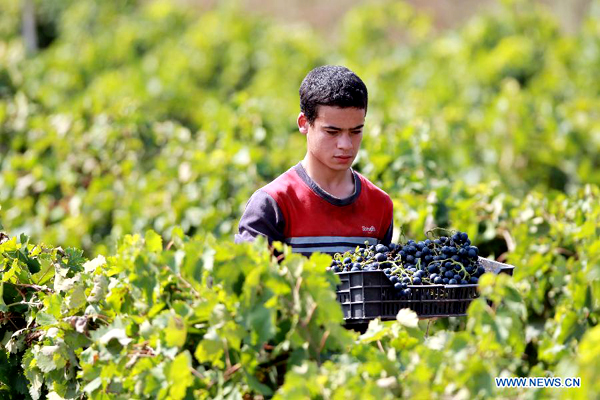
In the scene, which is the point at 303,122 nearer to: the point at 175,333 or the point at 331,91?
the point at 331,91

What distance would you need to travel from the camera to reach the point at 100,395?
303 centimetres

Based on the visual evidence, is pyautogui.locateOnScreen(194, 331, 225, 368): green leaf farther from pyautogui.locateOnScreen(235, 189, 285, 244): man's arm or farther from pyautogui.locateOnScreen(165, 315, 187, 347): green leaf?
pyautogui.locateOnScreen(235, 189, 285, 244): man's arm

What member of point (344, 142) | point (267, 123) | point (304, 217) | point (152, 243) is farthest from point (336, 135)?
point (267, 123)

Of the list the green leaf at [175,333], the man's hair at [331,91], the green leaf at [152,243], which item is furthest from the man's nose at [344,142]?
the green leaf at [175,333]

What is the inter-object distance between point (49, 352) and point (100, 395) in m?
0.35

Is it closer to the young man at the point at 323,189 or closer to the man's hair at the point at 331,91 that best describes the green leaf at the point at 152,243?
the young man at the point at 323,189

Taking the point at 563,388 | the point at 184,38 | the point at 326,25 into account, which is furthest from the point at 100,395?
the point at 326,25

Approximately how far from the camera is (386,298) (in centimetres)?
319

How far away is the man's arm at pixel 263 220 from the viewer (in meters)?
3.49

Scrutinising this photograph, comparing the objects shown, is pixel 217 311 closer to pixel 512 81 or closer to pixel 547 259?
pixel 547 259

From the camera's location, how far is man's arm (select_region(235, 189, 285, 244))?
3.49m

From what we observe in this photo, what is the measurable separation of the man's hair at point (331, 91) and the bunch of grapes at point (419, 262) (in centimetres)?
50

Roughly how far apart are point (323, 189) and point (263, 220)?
0.96 ft

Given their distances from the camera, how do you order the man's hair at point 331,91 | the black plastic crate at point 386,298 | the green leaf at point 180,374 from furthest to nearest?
1. the man's hair at point 331,91
2. the black plastic crate at point 386,298
3. the green leaf at point 180,374
